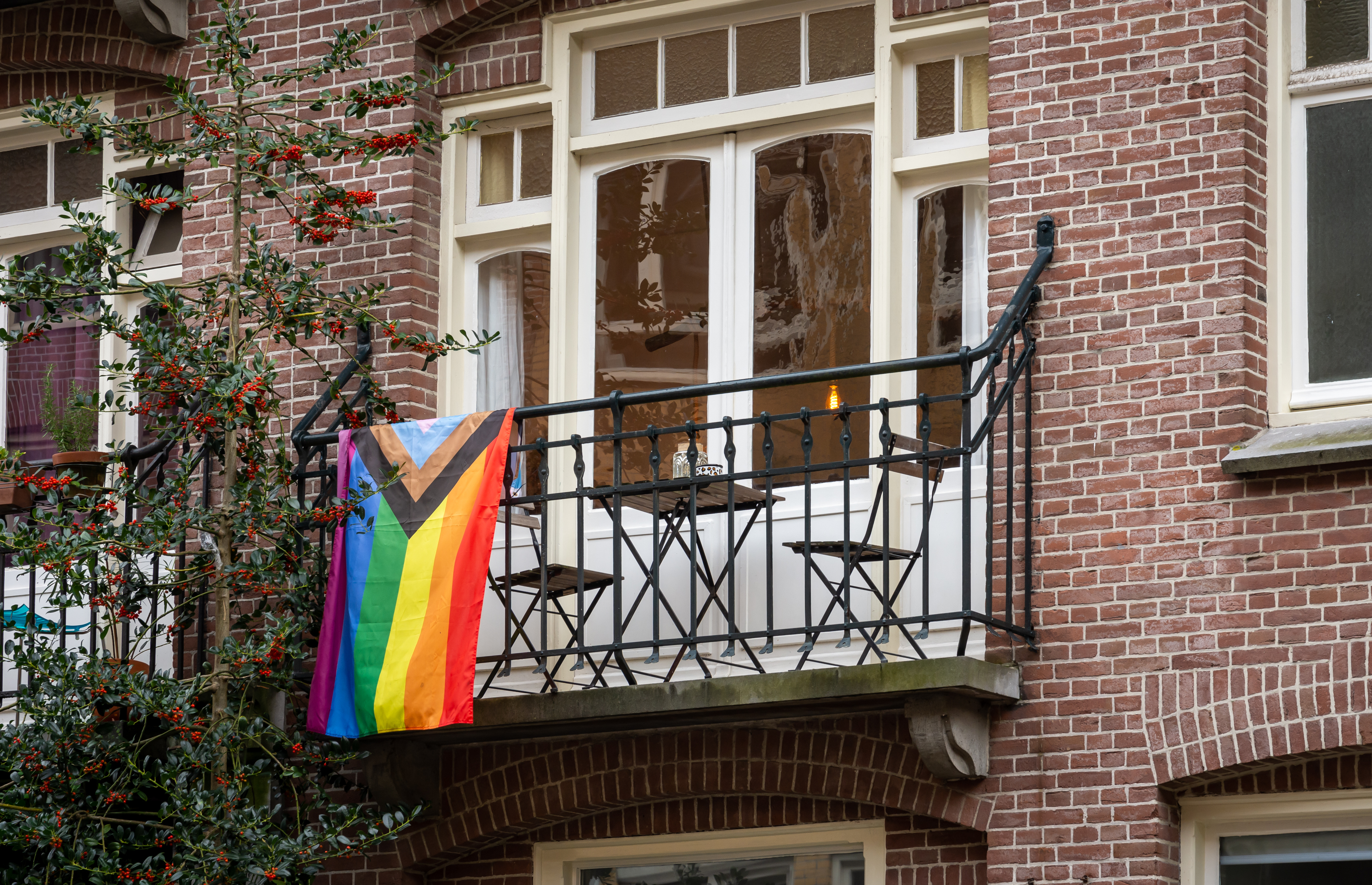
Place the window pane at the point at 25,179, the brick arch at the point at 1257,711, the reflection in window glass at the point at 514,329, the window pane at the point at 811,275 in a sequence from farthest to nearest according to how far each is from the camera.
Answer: the window pane at the point at 25,179
the reflection in window glass at the point at 514,329
the window pane at the point at 811,275
the brick arch at the point at 1257,711

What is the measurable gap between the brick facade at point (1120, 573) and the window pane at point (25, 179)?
13.9 feet

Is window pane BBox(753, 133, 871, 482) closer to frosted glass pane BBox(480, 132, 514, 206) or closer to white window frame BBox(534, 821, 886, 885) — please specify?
frosted glass pane BBox(480, 132, 514, 206)

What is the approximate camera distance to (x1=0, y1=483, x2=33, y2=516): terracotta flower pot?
9.22 metres

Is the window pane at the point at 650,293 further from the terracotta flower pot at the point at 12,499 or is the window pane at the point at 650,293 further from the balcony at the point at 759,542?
the terracotta flower pot at the point at 12,499

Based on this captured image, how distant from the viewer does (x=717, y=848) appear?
848 cm

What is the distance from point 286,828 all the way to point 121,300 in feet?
12.0

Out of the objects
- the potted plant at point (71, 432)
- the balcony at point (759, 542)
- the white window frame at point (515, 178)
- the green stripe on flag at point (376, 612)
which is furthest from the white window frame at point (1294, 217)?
the potted plant at point (71, 432)

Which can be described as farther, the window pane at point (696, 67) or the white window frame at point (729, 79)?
the window pane at point (696, 67)

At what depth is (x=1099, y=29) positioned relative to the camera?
810 cm

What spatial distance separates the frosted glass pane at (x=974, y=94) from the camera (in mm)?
8625

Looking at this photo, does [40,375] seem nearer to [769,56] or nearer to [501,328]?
[501,328]

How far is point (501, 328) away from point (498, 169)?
79cm

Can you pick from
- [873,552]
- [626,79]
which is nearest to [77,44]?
[626,79]

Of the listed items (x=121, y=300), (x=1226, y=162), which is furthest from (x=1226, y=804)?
(x=121, y=300)
